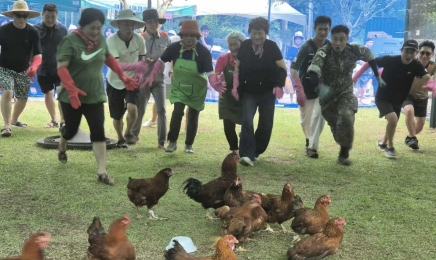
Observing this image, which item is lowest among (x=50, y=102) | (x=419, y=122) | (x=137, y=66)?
(x=419, y=122)

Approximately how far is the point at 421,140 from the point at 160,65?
18.2 feet

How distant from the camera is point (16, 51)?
9.89m

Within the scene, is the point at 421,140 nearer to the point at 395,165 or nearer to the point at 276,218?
the point at 395,165

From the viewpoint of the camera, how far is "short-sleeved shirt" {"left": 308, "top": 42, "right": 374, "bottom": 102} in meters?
7.97

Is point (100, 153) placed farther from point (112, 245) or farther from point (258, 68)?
point (112, 245)

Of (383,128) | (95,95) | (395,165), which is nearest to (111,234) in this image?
(95,95)

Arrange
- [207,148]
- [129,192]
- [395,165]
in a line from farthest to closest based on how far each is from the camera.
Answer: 1. [207,148]
2. [395,165]
3. [129,192]

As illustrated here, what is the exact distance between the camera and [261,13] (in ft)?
76.4

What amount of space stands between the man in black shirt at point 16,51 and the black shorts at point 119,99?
165 centimetres

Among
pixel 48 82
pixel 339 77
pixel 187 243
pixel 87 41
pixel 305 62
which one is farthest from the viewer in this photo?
pixel 48 82

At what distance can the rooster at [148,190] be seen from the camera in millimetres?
5395

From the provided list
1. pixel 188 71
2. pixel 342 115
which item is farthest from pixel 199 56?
pixel 342 115

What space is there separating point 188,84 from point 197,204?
2.99m

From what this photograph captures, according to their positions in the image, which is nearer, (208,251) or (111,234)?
(111,234)
